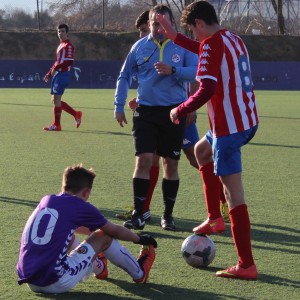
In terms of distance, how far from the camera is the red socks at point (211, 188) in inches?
251

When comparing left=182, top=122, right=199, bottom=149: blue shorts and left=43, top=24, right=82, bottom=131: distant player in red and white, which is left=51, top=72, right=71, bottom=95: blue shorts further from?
left=182, top=122, right=199, bottom=149: blue shorts

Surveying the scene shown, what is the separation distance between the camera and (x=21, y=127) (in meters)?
15.6

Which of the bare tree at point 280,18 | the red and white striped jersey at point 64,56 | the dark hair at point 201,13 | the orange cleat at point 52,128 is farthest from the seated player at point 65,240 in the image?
the bare tree at point 280,18

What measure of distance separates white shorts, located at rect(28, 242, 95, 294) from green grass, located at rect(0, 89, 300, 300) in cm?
9

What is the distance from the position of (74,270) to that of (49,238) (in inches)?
10.3

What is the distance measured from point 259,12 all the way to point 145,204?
137 ft

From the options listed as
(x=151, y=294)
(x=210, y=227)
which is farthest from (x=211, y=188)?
(x=151, y=294)

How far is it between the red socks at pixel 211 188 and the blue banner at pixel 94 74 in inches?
981

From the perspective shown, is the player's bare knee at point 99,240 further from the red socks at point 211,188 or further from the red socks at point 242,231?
the red socks at point 211,188

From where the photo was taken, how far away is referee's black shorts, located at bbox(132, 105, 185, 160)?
267 inches

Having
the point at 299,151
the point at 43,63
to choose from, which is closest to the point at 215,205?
the point at 299,151

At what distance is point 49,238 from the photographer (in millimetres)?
4637

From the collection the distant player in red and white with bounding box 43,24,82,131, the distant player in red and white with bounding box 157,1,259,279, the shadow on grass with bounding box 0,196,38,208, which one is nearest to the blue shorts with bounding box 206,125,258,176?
the distant player in red and white with bounding box 157,1,259,279

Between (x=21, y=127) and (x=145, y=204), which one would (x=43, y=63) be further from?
(x=145, y=204)
